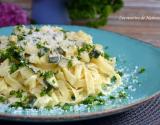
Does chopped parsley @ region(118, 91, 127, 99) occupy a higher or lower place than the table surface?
higher

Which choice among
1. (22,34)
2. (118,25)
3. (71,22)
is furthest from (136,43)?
(118,25)

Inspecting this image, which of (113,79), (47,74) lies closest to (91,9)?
(113,79)

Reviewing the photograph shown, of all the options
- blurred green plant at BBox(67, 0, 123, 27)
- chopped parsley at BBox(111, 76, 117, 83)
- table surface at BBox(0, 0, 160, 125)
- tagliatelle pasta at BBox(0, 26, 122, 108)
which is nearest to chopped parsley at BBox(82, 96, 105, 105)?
tagliatelle pasta at BBox(0, 26, 122, 108)

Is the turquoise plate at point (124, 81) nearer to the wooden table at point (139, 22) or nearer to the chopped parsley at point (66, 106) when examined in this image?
the chopped parsley at point (66, 106)

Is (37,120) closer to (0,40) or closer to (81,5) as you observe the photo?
(0,40)

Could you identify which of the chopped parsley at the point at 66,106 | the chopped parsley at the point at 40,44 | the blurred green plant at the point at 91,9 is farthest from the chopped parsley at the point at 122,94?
the blurred green plant at the point at 91,9

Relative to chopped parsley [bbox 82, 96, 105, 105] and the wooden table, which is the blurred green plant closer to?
the wooden table
